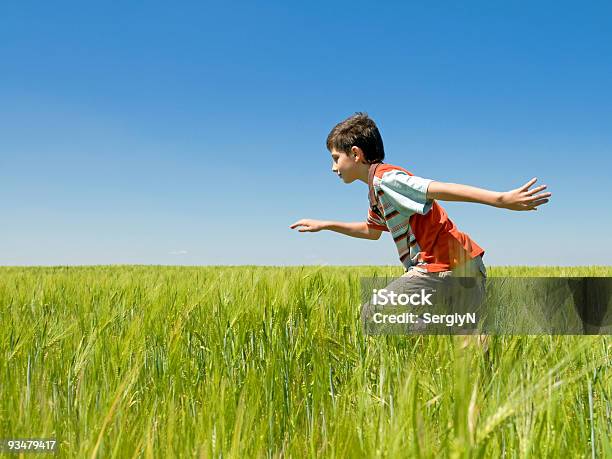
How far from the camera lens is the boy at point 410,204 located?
1747mm

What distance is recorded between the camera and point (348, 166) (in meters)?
2.46

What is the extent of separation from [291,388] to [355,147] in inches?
58.2

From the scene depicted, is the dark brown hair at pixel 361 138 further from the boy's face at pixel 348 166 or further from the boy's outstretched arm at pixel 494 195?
the boy's outstretched arm at pixel 494 195

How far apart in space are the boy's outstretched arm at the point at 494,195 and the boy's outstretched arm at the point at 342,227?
0.83 metres

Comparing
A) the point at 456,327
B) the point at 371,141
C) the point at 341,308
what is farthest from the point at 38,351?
the point at 371,141

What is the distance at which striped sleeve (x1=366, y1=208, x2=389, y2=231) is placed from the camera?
2650 mm

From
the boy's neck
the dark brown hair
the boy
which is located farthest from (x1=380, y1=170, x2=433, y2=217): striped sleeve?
the dark brown hair

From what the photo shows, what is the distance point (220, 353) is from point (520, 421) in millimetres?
940

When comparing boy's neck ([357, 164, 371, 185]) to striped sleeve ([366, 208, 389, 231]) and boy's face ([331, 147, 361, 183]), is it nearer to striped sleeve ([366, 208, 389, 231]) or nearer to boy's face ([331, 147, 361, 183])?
boy's face ([331, 147, 361, 183])

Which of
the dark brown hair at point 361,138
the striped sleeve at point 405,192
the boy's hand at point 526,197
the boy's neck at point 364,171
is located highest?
the dark brown hair at point 361,138

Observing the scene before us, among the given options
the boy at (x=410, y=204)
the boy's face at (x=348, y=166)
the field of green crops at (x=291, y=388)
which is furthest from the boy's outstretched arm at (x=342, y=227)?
the field of green crops at (x=291, y=388)

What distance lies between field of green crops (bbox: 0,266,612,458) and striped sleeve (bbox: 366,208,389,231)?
2.14ft

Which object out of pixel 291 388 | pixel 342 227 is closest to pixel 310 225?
pixel 342 227

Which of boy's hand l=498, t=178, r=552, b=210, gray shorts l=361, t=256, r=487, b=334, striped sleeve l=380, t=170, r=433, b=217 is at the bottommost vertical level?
gray shorts l=361, t=256, r=487, b=334
